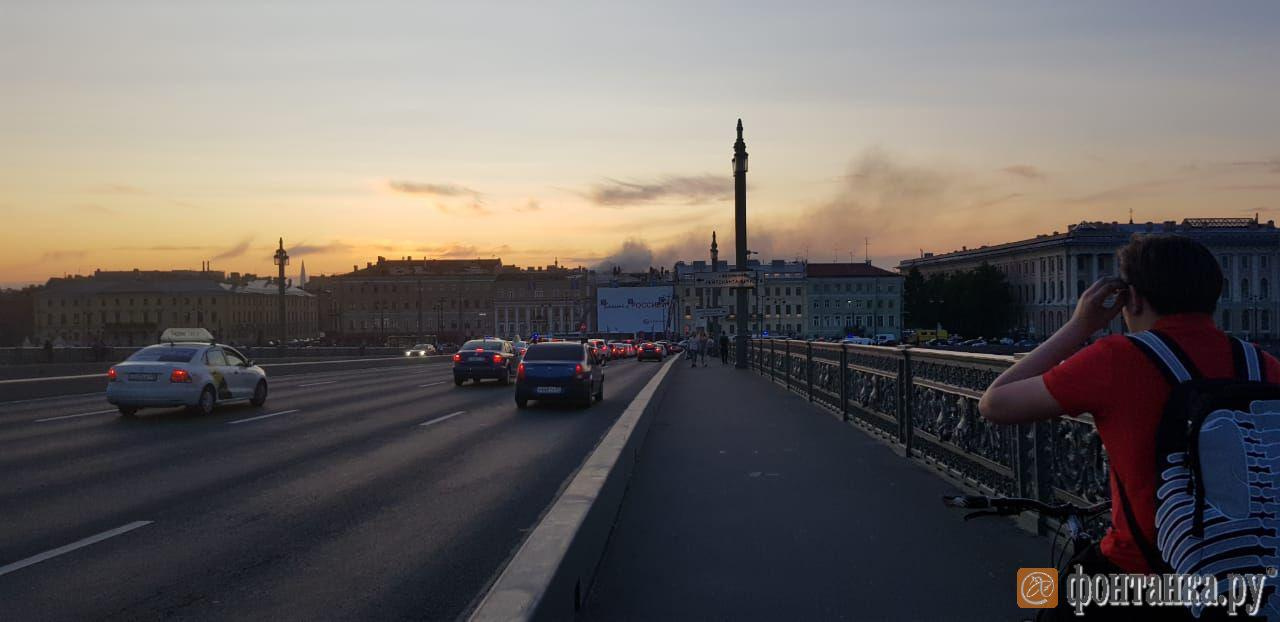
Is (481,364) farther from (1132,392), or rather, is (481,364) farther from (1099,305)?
(1132,392)

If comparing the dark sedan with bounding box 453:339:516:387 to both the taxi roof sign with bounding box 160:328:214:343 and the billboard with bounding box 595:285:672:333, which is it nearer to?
the taxi roof sign with bounding box 160:328:214:343

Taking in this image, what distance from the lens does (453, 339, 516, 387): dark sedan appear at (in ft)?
106

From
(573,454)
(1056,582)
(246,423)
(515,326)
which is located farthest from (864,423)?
(515,326)

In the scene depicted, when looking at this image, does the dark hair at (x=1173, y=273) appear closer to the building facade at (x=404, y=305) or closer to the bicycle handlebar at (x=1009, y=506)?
the bicycle handlebar at (x=1009, y=506)

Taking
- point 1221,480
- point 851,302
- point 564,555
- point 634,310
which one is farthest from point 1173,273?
point 851,302

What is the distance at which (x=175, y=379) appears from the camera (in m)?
19.3

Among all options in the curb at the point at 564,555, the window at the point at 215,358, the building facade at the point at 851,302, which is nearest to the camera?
the curb at the point at 564,555

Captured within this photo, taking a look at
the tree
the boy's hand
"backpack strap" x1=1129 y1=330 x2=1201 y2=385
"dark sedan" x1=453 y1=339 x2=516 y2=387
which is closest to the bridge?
the boy's hand

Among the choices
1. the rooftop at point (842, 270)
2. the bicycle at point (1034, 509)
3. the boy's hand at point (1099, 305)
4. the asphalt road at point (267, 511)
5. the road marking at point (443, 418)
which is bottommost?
the road marking at point (443, 418)

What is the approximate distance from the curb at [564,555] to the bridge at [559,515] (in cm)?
3

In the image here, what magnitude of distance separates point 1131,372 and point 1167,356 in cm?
10

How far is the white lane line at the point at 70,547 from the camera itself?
686cm

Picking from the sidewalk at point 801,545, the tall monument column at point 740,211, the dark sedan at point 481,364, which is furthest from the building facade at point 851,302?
the sidewalk at point 801,545

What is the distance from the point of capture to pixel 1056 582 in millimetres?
2938
